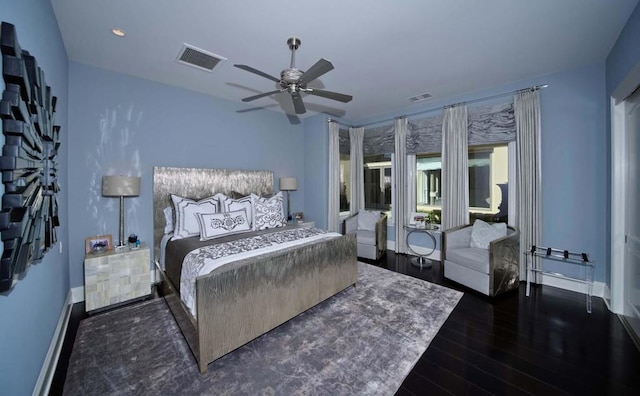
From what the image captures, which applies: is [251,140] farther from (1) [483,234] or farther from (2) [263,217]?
(1) [483,234]

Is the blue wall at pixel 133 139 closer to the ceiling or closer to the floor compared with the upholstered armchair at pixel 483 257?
closer to the ceiling

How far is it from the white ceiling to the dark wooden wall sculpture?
118cm

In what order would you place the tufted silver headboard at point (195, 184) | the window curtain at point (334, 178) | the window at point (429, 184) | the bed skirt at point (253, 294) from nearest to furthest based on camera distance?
1. the bed skirt at point (253, 294)
2. the tufted silver headboard at point (195, 184)
3. the window at point (429, 184)
4. the window curtain at point (334, 178)

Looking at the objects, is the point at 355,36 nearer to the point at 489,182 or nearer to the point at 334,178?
the point at 334,178

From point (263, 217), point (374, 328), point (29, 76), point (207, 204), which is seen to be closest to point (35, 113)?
point (29, 76)

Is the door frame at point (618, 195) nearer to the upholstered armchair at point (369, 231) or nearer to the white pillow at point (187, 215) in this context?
the upholstered armchair at point (369, 231)

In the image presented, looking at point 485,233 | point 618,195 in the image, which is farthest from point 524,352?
point 618,195

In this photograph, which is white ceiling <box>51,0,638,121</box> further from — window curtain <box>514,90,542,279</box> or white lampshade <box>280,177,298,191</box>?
white lampshade <box>280,177,298,191</box>

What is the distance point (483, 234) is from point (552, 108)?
1.90m

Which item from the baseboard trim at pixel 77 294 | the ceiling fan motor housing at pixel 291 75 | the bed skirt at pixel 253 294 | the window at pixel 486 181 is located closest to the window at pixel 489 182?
the window at pixel 486 181

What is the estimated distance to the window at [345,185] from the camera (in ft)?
18.4

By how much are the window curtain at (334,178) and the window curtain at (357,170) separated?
1.36 feet

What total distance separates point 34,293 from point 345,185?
15.8ft

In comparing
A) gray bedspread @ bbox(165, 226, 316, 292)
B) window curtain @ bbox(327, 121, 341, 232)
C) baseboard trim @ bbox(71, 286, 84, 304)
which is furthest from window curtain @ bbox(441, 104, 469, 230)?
baseboard trim @ bbox(71, 286, 84, 304)
